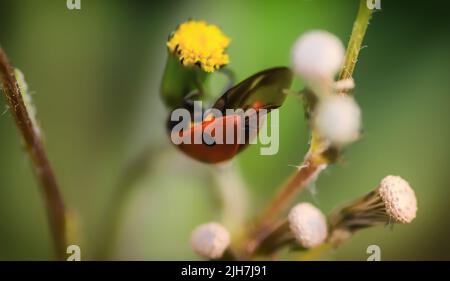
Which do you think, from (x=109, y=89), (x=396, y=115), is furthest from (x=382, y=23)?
(x=109, y=89)

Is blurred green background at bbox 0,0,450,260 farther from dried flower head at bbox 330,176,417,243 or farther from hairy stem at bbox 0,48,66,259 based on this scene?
dried flower head at bbox 330,176,417,243

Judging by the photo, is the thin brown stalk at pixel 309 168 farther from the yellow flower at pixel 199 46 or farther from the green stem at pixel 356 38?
the yellow flower at pixel 199 46

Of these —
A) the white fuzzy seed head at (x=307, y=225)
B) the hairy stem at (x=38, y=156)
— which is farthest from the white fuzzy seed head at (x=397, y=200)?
the hairy stem at (x=38, y=156)

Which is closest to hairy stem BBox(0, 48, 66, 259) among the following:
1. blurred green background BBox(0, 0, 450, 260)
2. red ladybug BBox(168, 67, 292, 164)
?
blurred green background BBox(0, 0, 450, 260)

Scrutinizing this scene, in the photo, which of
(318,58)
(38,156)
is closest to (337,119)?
(318,58)

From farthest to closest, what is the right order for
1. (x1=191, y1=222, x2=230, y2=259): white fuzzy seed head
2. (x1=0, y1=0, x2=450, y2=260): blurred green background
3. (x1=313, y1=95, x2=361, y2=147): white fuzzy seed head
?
(x1=0, y1=0, x2=450, y2=260): blurred green background → (x1=191, y1=222, x2=230, y2=259): white fuzzy seed head → (x1=313, y1=95, x2=361, y2=147): white fuzzy seed head
